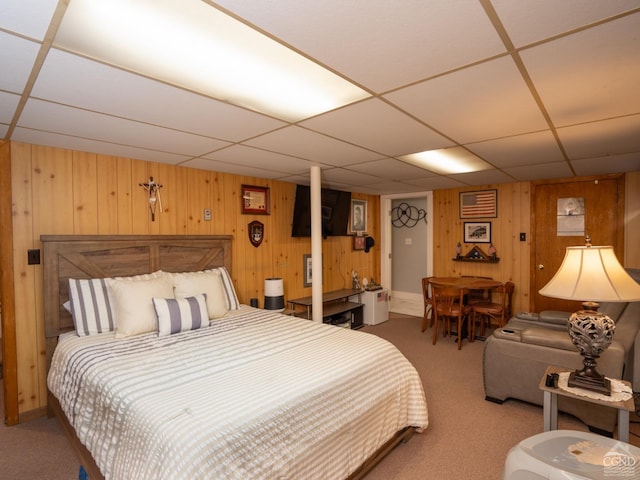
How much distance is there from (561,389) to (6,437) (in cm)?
382

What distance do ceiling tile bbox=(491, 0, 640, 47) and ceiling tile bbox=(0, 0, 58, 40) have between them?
154 centimetres

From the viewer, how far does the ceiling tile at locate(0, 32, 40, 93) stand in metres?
1.32

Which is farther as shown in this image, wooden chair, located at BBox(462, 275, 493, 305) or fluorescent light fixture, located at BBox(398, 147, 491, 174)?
wooden chair, located at BBox(462, 275, 493, 305)

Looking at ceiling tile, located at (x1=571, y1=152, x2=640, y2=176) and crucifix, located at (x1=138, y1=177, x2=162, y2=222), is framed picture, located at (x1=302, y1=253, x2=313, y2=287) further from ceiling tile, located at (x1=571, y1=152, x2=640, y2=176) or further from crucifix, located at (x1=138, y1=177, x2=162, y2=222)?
ceiling tile, located at (x1=571, y1=152, x2=640, y2=176)

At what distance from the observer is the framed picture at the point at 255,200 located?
4.14 m

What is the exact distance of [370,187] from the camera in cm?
535

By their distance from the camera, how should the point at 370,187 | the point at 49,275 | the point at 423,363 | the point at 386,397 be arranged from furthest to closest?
A: the point at 370,187 < the point at 423,363 < the point at 49,275 < the point at 386,397

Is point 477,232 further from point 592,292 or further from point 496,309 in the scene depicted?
point 592,292

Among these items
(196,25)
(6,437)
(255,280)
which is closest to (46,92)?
(196,25)

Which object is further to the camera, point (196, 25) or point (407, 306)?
point (407, 306)

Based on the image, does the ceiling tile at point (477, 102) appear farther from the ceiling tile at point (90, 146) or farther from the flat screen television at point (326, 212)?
the flat screen television at point (326, 212)

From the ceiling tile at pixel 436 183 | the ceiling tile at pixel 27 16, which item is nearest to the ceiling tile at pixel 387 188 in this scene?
the ceiling tile at pixel 436 183

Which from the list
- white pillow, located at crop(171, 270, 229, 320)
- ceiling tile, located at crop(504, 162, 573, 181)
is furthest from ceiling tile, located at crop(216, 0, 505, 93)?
ceiling tile, located at crop(504, 162, 573, 181)

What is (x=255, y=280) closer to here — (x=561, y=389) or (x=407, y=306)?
(x=561, y=389)
